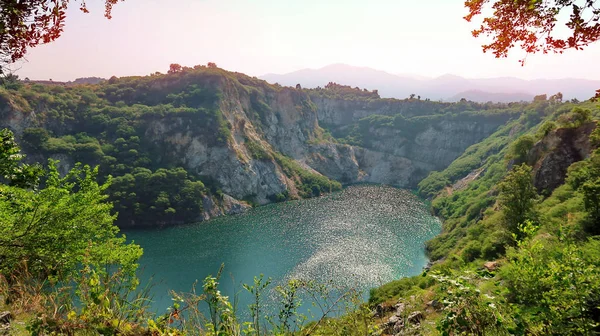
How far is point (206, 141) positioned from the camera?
4336 inches

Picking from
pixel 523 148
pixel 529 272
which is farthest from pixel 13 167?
pixel 523 148

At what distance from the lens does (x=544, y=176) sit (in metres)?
39.8

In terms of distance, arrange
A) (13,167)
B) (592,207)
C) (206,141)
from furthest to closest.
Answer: (206,141)
(592,207)
(13,167)

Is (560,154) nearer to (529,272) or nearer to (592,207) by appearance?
(592,207)

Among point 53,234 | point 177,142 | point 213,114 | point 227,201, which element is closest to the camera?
point 53,234

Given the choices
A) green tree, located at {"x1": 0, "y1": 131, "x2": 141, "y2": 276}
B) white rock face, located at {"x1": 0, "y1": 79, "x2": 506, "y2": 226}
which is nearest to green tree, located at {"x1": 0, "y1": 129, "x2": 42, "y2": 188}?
green tree, located at {"x1": 0, "y1": 131, "x2": 141, "y2": 276}

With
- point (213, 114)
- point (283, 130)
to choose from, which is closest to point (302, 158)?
point (283, 130)

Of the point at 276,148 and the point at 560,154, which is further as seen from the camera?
the point at 276,148

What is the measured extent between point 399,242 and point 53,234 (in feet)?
232

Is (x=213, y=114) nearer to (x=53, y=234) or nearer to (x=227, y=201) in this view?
(x=227, y=201)

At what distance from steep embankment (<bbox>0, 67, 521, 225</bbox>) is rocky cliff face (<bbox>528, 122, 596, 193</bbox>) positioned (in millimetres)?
77299


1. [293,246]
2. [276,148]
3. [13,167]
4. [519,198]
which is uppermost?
[13,167]

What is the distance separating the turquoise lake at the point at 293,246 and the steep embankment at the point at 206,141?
12749 mm

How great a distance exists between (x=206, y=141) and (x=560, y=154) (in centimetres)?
9564
